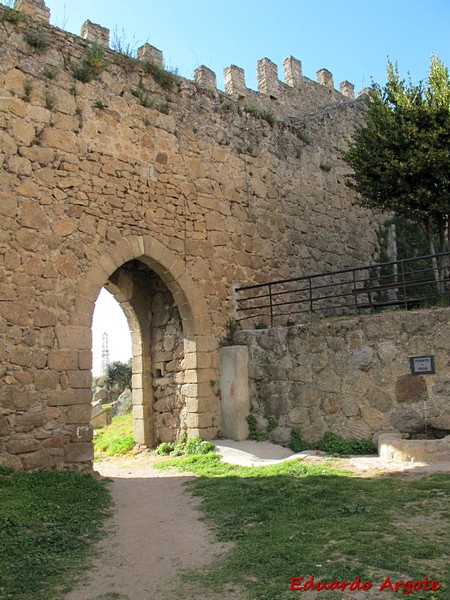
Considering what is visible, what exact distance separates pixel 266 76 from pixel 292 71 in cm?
146

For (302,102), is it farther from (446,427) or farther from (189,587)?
(189,587)

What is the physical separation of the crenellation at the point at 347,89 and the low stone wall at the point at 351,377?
1170cm

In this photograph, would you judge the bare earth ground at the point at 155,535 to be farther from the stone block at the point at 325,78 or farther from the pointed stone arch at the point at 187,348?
the stone block at the point at 325,78

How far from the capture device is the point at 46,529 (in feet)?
16.6

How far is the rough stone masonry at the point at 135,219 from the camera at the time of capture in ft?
24.8

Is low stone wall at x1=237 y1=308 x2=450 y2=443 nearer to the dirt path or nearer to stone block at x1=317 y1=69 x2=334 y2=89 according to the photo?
the dirt path

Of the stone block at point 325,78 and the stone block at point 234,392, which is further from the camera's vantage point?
the stone block at point 325,78

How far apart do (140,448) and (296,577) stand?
21.9 feet

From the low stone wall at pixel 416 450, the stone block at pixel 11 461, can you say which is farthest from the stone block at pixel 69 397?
the low stone wall at pixel 416 450

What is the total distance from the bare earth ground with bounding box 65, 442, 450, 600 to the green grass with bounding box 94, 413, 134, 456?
4.83ft

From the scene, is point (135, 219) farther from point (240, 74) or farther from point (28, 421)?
point (240, 74)

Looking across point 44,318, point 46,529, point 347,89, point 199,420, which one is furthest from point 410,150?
point 347,89

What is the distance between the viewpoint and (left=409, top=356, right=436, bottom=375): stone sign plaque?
317 inches

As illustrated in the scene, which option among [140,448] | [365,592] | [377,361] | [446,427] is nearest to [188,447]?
[140,448]
